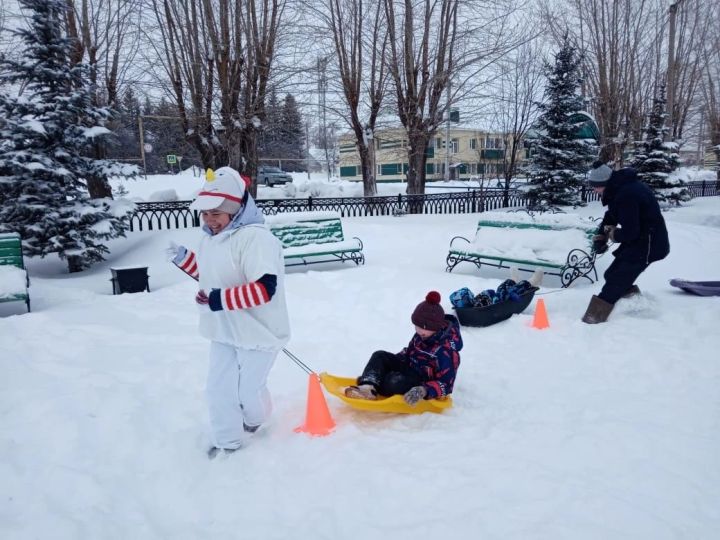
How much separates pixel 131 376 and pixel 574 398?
403 centimetres

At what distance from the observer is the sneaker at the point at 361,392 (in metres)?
3.73

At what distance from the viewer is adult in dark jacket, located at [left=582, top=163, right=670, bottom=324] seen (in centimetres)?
557

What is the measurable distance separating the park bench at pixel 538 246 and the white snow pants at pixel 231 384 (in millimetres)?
5807

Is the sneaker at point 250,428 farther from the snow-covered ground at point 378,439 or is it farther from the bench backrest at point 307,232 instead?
the bench backrest at point 307,232

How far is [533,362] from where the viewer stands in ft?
16.2

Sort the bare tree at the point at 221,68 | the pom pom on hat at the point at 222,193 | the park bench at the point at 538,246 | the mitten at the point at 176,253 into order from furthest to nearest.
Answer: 1. the bare tree at the point at 221,68
2. the park bench at the point at 538,246
3. the mitten at the point at 176,253
4. the pom pom on hat at the point at 222,193

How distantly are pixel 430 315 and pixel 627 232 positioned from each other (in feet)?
10.8

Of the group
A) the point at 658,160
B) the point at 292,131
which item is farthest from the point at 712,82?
the point at 292,131

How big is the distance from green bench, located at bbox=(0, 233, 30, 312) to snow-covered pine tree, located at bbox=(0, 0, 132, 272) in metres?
3.11

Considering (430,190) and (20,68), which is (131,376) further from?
(430,190)

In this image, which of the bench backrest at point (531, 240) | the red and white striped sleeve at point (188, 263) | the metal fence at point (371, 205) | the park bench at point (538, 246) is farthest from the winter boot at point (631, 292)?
the metal fence at point (371, 205)

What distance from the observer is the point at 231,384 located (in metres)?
3.20

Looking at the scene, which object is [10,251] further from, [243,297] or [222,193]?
[243,297]

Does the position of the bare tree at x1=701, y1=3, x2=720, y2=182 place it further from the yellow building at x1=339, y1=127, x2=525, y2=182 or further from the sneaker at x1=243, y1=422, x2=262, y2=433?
the sneaker at x1=243, y1=422, x2=262, y2=433
